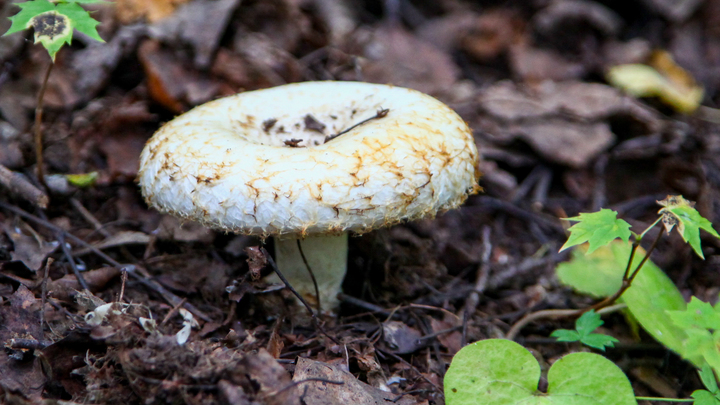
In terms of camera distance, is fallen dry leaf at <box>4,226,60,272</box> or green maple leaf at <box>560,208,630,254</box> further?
fallen dry leaf at <box>4,226,60,272</box>

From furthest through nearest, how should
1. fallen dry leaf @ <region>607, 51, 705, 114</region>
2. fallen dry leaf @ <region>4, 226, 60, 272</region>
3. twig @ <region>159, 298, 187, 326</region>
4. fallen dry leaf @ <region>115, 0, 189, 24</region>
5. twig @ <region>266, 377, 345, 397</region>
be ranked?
fallen dry leaf @ <region>607, 51, 705, 114</region> < fallen dry leaf @ <region>115, 0, 189, 24</region> < fallen dry leaf @ <region>4, 226, 60, 272</region> < twig @ <region>159, 298, 187, 326</region> < twig @ <region>266, 377, 345, 397</region>

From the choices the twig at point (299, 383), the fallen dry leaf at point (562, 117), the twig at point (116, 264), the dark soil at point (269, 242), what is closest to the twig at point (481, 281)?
the dark soil at point (269, 242)

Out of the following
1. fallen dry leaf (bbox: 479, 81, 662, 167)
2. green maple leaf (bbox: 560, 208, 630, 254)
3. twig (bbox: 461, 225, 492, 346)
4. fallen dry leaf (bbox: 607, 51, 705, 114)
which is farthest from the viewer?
fallen dry leaf (bbox: 607, 51, 705, 114)

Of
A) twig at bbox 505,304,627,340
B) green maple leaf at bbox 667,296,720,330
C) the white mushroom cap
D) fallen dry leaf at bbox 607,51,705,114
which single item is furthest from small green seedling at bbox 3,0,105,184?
fallen dry leaf at bbox 607,51,705,114

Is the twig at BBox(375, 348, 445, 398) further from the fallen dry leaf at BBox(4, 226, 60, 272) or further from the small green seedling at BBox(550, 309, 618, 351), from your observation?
the fallen dry leaf at BBox(4, 226, 60, 272)

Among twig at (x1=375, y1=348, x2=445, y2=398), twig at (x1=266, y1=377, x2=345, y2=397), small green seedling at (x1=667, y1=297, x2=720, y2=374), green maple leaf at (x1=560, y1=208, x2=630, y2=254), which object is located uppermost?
green maple leaf at (x1=560, y1=208, x2=630, y2=254)

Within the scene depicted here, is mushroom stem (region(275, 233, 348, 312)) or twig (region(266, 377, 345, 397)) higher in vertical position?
twig (region(266, 377, 345, 397))

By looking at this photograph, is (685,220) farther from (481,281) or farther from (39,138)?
(39,138)
